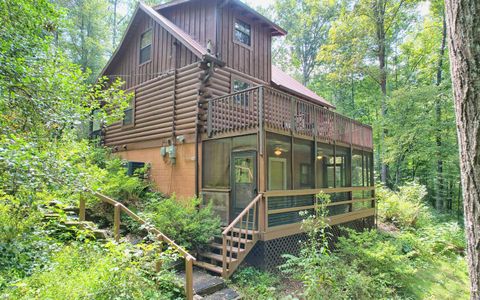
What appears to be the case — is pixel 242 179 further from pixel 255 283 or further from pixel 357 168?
pixel 357 168

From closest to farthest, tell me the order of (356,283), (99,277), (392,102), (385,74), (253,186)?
(99,277)
(356,283)
(253,186)
(392,102)
(385,74)

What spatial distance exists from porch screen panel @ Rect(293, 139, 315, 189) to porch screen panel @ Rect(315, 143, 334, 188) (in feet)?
1.24

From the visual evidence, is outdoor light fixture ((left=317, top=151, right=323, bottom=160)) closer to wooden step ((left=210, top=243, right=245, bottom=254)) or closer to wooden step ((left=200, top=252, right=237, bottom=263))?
wooden step ((left=210, top=243, right=245, bottom=254))

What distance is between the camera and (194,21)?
9586 mm

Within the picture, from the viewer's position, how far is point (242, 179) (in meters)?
7.02

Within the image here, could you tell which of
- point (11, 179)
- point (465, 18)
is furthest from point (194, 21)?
point (465, 18)

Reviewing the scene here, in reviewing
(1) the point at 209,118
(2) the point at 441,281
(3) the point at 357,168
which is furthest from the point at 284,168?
(2) the point at 441,281

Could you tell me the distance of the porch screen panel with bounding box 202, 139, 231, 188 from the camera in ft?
24.4

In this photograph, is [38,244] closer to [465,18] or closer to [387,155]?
[465,18]

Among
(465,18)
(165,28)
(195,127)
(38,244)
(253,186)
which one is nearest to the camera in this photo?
(465,18)

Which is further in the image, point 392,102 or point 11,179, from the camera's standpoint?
point 392,102

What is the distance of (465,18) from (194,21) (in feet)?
29.6

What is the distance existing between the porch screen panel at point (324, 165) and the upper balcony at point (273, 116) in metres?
0.31

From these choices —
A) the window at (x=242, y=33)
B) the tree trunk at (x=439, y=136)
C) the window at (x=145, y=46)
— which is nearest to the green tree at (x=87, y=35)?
the window at (x=145, y=46)
